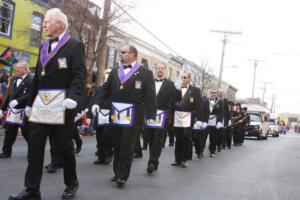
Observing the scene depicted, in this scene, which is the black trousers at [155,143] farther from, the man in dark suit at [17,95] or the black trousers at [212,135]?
the black trousers at [212,135]

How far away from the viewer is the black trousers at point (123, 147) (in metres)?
6.82

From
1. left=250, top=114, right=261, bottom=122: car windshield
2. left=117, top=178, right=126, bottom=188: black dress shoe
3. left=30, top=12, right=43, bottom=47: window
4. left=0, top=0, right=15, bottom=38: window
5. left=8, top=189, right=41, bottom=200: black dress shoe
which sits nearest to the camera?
left=8, top=189, right=41, bottom=200: black dress shoe

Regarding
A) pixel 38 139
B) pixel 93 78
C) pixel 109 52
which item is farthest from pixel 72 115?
pixel 109 52

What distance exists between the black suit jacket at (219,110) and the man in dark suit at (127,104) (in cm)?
679

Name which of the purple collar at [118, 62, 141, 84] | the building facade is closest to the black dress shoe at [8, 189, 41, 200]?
the purple collar at [118, 62, 141, 84]

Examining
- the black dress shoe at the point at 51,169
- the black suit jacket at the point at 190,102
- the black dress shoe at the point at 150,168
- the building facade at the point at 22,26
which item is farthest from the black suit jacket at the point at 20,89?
the building facade at the point at 22,26

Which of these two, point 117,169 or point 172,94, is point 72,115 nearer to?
point 117,169

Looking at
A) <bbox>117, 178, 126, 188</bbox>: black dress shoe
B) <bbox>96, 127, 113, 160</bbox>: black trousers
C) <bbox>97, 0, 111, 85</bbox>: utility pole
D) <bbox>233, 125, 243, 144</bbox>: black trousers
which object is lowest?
<bbox>117, 178, 126, 188</bbox>: black dress shoe

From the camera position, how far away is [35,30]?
26.0 m

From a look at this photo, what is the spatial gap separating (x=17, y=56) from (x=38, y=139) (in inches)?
791

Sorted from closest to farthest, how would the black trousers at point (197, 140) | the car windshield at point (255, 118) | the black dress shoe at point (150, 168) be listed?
the black dress shoe at point (150, 168) < the black trousers at point (197, 140) < the car windshield at point (255, 118)

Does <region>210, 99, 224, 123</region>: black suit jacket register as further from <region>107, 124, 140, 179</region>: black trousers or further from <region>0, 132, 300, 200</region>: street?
<region>107, 124, 140, 179</region>: black trousers

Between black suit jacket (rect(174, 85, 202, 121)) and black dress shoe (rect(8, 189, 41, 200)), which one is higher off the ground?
black suit jacket (rect(174, 85, 202, 121))

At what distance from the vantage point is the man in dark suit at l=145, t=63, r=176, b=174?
8.66m
